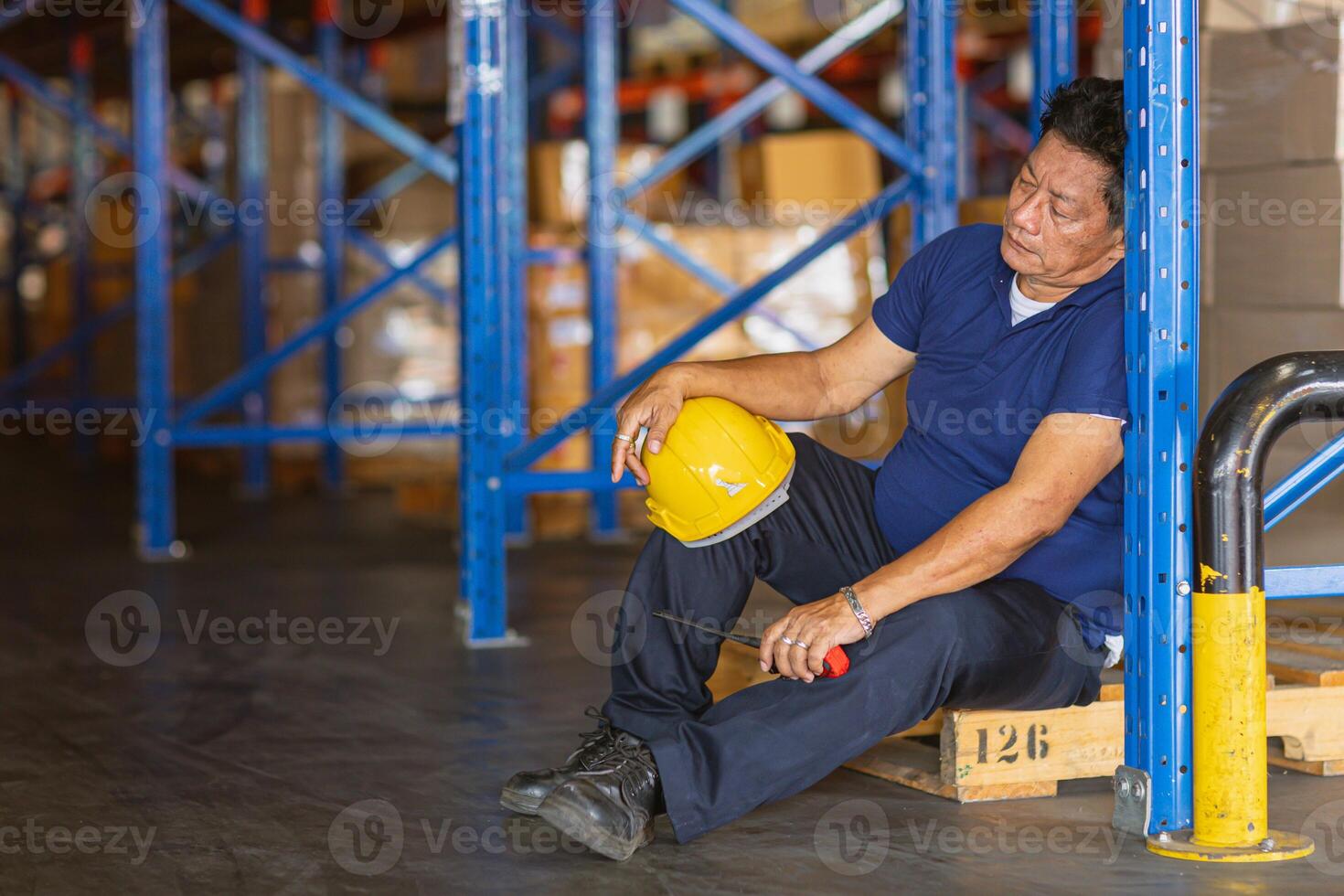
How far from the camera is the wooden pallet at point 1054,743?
10.9ft

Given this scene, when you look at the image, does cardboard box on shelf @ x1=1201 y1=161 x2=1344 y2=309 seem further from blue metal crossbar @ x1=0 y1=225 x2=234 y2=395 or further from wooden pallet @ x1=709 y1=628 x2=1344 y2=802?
blue metal crossbar @ x1=0 y1=225 x2=234 y2=395

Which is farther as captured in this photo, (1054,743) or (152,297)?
(152,297)

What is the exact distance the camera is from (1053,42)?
17.1 ft

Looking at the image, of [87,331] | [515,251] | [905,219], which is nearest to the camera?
[905,219]

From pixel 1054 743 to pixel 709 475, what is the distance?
889mm

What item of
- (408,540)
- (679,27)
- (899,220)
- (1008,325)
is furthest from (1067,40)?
(679,27)

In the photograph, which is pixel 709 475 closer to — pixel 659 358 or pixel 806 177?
pixel 659 358

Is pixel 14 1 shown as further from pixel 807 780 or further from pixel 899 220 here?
pixel 807 780

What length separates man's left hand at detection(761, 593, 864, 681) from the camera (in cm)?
301

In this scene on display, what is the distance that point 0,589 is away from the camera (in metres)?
6.59

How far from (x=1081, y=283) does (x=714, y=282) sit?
4653 millimetres

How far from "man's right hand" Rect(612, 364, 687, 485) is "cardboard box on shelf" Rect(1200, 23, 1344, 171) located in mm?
1818

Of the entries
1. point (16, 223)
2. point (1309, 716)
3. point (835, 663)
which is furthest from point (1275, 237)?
point (16, 223)

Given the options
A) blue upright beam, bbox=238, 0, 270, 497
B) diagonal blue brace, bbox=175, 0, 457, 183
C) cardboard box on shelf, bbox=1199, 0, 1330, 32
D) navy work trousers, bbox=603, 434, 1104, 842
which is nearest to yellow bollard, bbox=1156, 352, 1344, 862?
navy work trousers, bbox=603, 434, 1104, 842
